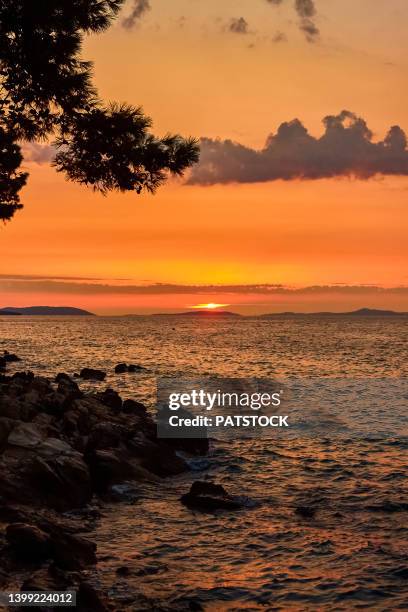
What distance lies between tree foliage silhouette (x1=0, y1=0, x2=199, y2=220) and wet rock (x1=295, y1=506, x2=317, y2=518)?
31.6 ft

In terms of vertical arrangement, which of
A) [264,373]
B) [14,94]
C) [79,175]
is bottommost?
[264,373]

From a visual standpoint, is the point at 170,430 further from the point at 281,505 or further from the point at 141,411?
the point at 281,505

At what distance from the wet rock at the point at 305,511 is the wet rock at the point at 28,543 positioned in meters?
7.17

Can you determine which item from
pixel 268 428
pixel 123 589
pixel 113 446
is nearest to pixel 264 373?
pixel 268 428

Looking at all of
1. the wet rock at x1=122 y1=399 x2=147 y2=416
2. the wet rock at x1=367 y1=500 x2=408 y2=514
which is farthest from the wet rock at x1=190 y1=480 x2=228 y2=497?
the wet rock at x1=122 y1=399 x2=147 y2=416

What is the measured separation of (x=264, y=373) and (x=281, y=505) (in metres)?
40.8


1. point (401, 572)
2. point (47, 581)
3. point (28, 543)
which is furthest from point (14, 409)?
point (401, 572)

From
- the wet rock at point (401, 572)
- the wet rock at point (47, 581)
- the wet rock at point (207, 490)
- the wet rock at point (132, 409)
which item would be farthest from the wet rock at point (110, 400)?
the wet rock at point (401, 572)

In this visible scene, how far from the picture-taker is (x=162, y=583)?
37.2 feet

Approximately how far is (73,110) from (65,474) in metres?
9.80

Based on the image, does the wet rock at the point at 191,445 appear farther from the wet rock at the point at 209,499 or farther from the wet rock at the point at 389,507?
the wet rock at the point at 389,507

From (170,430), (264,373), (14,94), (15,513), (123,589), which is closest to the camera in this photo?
(123,589)

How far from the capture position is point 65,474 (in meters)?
15.9

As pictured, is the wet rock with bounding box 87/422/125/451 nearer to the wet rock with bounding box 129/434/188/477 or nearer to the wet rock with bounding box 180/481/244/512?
the wet rock with bounding box 129/434/188/477
